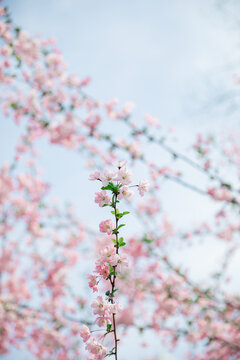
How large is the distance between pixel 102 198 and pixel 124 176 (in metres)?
0.18

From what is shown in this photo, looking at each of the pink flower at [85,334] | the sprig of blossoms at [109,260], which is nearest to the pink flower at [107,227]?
the sprig of blossoms at [109,260]

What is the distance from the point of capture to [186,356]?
440 inches

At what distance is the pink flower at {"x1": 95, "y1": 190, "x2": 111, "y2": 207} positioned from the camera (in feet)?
5.42

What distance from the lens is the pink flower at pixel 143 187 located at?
1.72m

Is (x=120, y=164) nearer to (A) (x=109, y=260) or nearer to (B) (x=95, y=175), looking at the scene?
(B) (x=95, y=175)

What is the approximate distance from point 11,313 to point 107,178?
6.85 meters

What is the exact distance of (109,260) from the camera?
154 cm

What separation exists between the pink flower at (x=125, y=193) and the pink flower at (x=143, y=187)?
8 centimetres

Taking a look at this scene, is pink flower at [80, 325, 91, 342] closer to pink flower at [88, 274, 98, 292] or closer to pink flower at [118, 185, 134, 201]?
pink flower at [88, 274, 98, 292]

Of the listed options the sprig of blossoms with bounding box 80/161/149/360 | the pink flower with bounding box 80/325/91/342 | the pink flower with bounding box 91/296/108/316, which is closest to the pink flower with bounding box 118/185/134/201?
the sprig of blossoms with bounding box 80/161/149/360

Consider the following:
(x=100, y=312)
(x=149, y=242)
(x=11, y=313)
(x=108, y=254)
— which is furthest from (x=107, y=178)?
(x=11, y=313)

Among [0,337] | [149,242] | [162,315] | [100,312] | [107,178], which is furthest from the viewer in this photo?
[0,337]

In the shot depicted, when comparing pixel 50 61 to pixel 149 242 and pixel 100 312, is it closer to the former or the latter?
pixel 149 242

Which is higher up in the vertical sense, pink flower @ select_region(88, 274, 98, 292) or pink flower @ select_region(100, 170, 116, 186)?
pink flower @ select_region(100, 170, 116, 186)
